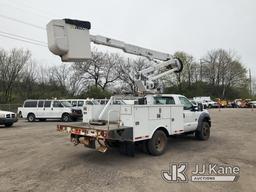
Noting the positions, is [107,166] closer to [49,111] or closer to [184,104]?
[184,104]

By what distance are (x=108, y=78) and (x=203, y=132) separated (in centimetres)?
4279

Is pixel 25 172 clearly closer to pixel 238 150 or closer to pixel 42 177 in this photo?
pixel 42 177

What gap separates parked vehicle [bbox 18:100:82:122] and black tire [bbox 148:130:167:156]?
14.4 m

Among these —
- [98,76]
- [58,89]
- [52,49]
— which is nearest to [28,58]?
[58,89]

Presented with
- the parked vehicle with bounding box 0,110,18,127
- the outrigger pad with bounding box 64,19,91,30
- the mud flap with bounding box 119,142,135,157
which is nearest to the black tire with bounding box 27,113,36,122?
the parked vehicle with bounding box 0,110,18,127

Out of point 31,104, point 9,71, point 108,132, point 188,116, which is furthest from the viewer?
point 9,71

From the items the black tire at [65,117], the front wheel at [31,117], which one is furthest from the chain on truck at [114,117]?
the front wheel at [31,117]

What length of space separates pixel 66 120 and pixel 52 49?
1519 centimetres

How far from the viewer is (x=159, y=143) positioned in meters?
7.92

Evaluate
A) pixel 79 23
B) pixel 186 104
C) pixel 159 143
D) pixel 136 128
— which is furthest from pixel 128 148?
pixel 79 23

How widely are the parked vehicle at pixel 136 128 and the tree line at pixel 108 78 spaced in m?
17.4

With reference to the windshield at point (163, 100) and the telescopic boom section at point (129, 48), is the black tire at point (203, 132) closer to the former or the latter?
the windshield at point (163, 100)

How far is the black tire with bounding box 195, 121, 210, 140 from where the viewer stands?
34.2ft

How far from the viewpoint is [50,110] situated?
71.5 ft
